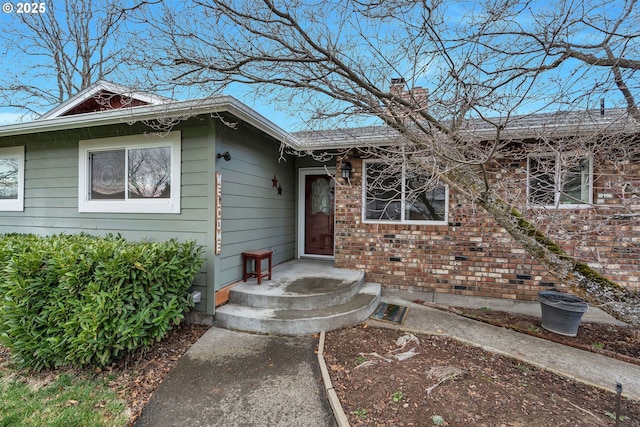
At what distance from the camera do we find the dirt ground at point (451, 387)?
220 centimetres

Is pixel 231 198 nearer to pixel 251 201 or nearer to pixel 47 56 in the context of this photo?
pixel 251 201

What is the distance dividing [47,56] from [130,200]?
9395 millimetres

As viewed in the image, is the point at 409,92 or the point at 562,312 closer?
Answer: the point at 409,92

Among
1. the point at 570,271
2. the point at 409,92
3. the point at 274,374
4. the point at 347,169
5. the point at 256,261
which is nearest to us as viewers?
the point at 274,374

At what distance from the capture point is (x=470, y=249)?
4.93m

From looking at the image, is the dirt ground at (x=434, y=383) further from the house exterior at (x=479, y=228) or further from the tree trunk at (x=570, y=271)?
the house exterior at (x=479, y=228)

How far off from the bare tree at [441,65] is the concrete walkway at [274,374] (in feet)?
2.41

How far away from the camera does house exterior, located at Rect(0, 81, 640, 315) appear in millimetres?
3873

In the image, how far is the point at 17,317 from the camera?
298cm

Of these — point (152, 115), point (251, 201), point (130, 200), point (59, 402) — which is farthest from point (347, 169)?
point (59, 402)

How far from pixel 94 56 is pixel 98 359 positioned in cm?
1230

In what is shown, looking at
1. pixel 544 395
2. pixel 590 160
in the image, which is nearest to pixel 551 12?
pixel 590 160

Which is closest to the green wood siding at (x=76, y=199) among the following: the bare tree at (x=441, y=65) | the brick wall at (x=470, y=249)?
the bare tree at (x=441, y=65)

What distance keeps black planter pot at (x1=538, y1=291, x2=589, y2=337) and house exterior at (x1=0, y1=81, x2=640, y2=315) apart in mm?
732
